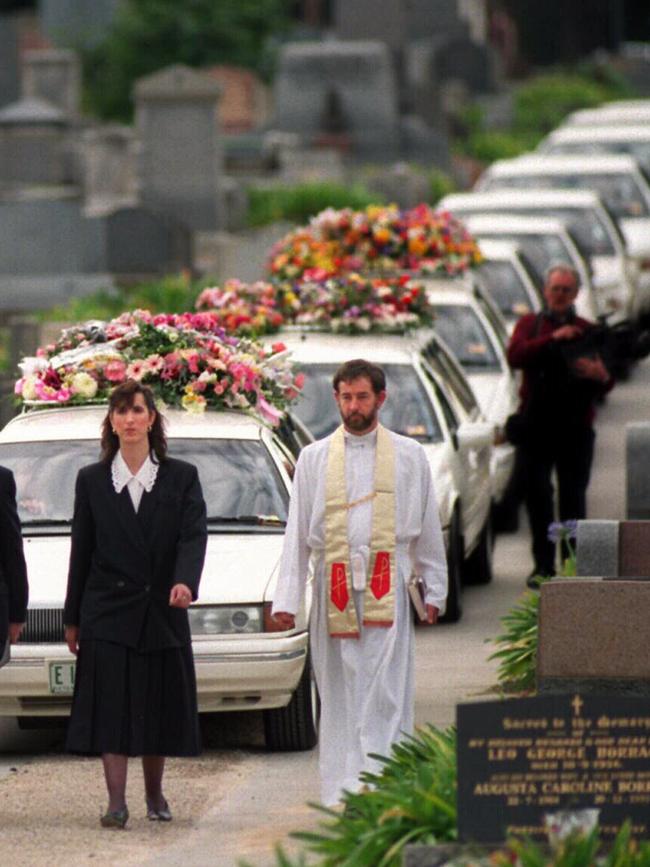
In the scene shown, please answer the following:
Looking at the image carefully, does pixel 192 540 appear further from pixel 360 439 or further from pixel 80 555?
pixel 360 439

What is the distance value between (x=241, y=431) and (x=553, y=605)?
2938 mm

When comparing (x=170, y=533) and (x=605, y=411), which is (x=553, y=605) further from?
(x=605, y=411)

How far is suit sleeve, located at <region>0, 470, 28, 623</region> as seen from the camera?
962cm

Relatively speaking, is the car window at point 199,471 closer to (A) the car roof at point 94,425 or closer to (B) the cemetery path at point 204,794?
(A) the car roof at point 94,425

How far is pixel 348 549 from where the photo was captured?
31.1 ft

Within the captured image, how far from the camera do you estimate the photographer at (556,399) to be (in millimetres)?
14406

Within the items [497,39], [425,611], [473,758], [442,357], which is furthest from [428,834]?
[497,39]

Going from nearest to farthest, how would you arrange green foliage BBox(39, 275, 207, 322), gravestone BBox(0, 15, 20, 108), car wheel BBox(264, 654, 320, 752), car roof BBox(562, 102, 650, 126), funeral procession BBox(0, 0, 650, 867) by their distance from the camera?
1. funeral procession BBox(0, 0, 650, 867)
2. car wheel BBox(264, 654, 320, 752)
3. green foliage BBox(39, 275, 207, 322)
4. car roof BBox(562, 102, 650, 126)
5. gravestone BBox(0, 15, 20, 108)

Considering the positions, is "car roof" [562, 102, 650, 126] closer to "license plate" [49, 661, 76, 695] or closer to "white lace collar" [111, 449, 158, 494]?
"license plate" [49, 661, 76, 695]

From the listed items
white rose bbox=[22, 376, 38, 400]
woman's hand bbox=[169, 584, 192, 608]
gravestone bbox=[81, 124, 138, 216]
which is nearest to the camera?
woman's hand bbox=[169, 584, 192, 608]

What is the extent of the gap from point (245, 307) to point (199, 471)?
423 cm

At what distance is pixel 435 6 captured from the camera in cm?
5897

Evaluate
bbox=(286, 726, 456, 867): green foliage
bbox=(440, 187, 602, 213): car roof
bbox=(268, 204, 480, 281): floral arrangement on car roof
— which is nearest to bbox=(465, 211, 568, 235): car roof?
bbox=(440, 187, 602, 213): car roof

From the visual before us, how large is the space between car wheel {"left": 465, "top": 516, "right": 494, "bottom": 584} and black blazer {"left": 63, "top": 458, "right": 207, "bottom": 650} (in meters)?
5.79
